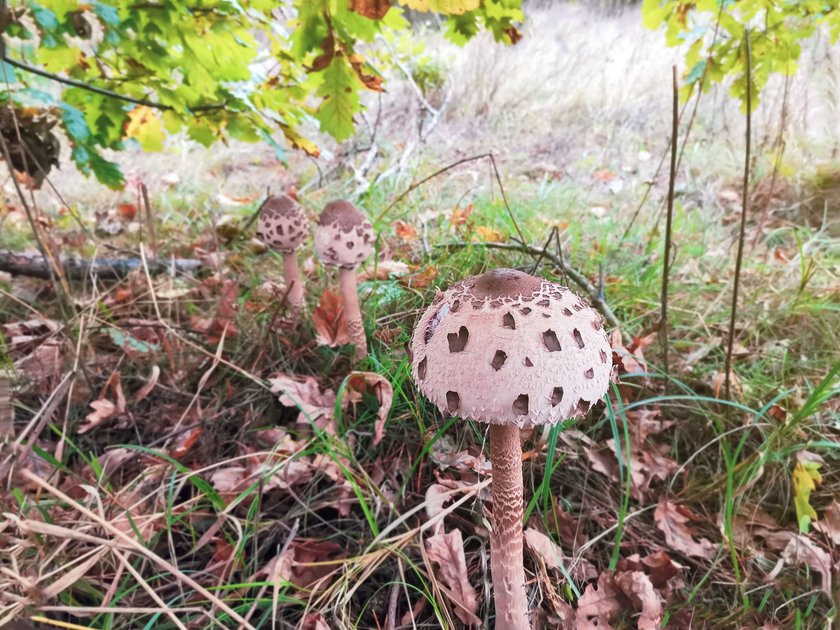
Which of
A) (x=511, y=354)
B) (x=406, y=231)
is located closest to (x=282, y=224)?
(x=406, y=231)

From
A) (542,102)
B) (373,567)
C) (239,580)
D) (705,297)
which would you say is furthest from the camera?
(542,102)

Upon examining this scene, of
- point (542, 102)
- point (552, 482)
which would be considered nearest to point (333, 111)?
point (552, 482)

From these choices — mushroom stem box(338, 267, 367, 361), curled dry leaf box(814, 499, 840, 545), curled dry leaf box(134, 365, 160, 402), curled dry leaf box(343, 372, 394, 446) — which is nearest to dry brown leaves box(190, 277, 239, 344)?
curled dry leaf box(134, 365, 160, 402)

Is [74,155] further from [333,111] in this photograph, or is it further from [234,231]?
[333,111]

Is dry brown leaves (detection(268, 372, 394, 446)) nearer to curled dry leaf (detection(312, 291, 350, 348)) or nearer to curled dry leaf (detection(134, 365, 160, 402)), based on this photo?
curled dry leaf (detection(312, 291, 350, 348))

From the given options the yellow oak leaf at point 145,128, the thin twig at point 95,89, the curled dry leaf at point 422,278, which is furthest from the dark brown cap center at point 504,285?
the yellow oak leaf at point 145,128

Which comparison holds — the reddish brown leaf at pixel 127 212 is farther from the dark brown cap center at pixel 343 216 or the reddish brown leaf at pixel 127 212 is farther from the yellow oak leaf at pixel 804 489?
the yellow oak leaf at pixel 804 489
